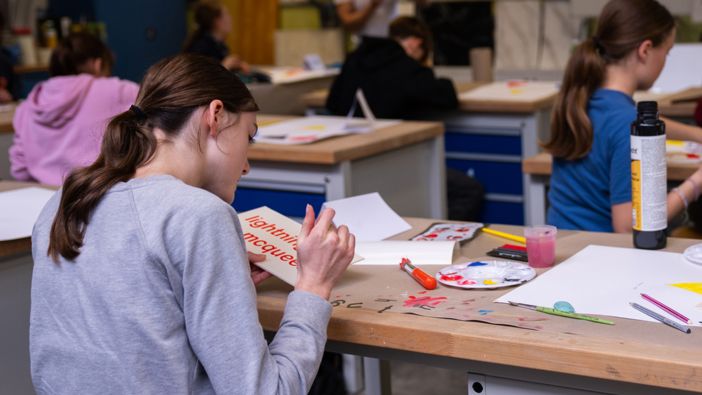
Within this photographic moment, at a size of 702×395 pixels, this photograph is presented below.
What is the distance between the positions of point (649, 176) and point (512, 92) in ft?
8.89

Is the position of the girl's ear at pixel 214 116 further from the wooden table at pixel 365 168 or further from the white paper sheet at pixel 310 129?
the white paper sheet at pixel 310 129

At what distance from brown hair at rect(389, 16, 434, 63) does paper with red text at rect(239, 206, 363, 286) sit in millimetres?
2821

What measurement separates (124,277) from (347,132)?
204 centimetres

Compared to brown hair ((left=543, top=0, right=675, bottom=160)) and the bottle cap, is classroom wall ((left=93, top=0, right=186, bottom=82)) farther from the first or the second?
the bottle cap

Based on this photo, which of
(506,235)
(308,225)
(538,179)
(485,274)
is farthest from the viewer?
(538,179)

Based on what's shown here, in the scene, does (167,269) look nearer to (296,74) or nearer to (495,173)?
(495,173)

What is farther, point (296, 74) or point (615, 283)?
point (296, 74)

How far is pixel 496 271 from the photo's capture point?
158cm

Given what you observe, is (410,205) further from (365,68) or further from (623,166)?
(623,166)

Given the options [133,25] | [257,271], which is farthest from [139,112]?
[133,25]

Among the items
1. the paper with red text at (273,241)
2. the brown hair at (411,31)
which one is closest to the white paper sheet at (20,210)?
the paper with red text at (273,241)

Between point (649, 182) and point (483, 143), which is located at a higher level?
point (649, 182)

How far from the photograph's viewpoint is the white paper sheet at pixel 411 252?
1681 millimetres

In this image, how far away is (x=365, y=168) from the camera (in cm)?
307
